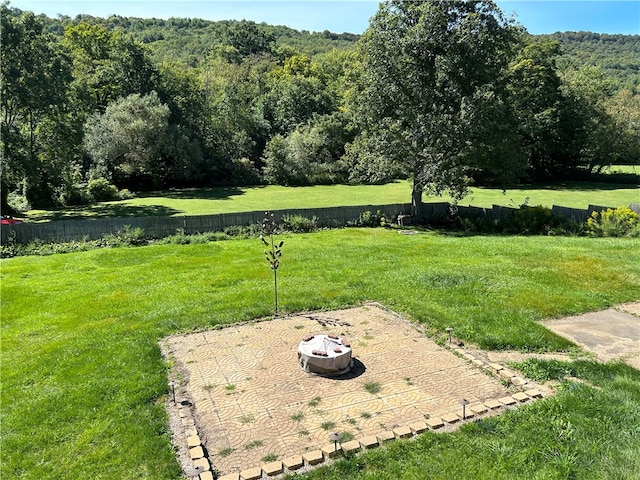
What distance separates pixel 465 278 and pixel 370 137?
12.0m

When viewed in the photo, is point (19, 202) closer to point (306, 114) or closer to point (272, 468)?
point (272, 468)

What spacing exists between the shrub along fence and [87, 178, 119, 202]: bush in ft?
43.5

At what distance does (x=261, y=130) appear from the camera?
46.8 metres

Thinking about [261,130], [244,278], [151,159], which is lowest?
[244,278]

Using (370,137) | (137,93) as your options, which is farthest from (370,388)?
(137,93)

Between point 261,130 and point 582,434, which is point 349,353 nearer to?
point 582,434

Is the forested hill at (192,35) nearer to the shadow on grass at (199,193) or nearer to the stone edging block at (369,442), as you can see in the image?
the shadow on grass at (199,193)

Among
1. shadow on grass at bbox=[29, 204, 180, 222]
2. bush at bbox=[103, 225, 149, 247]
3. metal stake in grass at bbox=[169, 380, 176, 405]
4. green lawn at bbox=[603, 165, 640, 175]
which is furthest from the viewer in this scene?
green lawn at bbox=[603, 165, 640, 175]

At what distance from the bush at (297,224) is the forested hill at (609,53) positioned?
6345cm

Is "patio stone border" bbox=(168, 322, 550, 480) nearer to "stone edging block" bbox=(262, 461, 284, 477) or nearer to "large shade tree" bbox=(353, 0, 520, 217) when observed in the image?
"stone edging block" bbox=(262, 461, 284, 477)

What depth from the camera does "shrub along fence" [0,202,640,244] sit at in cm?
1659

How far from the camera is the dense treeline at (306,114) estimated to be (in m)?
19.7

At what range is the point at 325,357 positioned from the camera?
6531 mm

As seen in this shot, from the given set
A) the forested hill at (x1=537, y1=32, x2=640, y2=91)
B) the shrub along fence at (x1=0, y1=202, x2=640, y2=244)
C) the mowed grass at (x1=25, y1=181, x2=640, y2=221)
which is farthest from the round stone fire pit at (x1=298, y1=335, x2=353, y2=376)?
the forested hill at (x1=537, y1=32, x2=640, y2=91)
